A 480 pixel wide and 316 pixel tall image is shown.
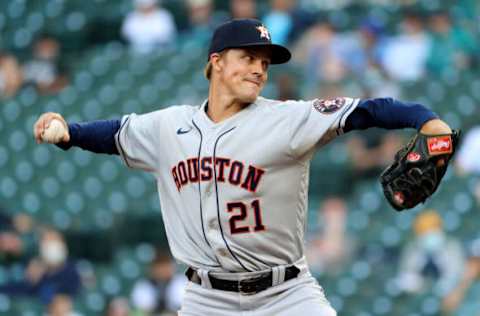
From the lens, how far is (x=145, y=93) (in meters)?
11.2

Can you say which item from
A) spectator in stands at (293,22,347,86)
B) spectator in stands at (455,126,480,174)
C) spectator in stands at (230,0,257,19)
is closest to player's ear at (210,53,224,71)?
spectator in stands at (455,126,480,174)

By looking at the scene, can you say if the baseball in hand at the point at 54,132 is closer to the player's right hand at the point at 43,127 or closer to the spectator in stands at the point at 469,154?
the player's right hand at the point at 43,127

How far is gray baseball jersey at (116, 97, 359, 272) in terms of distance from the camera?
4.68m

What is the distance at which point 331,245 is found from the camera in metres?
9.15

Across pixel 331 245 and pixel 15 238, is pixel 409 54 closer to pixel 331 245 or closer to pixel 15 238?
pixel 331 245

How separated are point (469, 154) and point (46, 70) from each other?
4420 millimetres

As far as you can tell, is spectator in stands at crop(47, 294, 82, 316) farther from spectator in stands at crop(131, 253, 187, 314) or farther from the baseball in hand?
the baseball in hand

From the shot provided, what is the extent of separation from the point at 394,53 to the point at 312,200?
1476 millimetres

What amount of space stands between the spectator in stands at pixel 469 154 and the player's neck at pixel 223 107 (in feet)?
15.1

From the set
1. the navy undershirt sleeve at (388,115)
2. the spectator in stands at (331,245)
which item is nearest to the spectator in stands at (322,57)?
the spectator in stands at (331,245)

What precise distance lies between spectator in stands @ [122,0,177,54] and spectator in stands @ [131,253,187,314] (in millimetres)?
3331

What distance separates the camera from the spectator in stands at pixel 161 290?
8.88 m

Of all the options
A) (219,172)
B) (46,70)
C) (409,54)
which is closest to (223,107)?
(219,172)

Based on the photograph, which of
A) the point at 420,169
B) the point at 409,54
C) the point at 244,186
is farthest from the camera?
the point at 409,54
